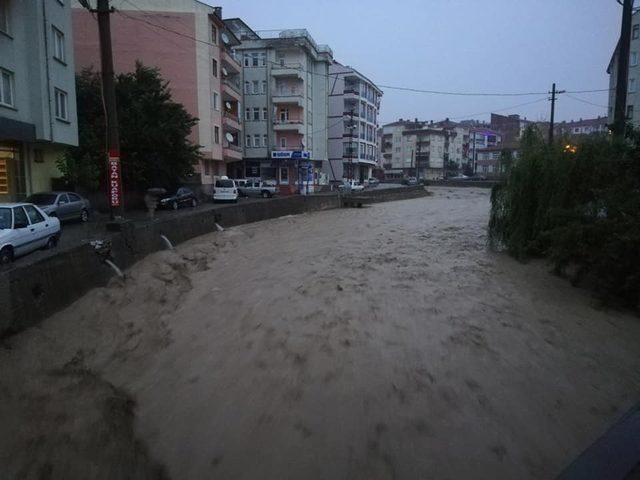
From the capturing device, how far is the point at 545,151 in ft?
45.5

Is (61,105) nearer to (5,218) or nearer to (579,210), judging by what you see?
(5,218)

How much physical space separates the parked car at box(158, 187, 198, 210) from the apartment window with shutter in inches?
336

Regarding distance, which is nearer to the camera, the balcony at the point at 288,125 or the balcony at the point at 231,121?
the balcony at the point at 231,121

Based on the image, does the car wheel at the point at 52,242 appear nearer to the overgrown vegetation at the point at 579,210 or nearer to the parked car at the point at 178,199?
the overgrown vegetation at the point at 579,210

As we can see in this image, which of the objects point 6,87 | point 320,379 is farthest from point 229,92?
point 320,379

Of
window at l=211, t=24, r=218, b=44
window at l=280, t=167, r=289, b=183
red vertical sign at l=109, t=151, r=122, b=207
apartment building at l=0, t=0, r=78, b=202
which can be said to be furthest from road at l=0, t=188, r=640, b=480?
window at l=280, t=167, r=289, b=183

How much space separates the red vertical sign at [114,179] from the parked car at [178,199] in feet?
46.3

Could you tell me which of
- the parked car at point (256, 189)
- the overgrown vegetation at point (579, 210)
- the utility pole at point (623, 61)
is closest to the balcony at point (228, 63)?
the parked car at point (256, 189)

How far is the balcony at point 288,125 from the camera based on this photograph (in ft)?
185

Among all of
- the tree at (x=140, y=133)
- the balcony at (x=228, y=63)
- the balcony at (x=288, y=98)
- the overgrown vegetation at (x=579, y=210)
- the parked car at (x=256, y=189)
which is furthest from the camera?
the balcony at (x=288, y=98)

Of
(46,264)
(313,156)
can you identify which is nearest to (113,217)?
(46,264)

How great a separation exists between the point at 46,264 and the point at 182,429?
4.25m

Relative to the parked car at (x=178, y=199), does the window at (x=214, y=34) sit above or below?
above

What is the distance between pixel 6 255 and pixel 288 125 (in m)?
46.9
